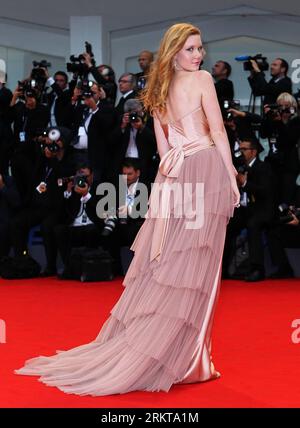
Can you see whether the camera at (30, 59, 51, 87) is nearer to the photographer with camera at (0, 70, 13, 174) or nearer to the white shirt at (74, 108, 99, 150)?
the photographer with camera at (0, 70, 13, 174)

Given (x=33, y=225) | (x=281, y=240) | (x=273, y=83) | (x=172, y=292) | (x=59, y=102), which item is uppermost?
(x=273, y=83)

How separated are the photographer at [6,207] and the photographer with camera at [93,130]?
0.68m

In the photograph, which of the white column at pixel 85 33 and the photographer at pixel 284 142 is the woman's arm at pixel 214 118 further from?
the white column at pixel 85 33

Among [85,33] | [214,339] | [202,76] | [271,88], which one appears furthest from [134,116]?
[202,76]

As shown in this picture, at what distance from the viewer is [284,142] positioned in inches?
309

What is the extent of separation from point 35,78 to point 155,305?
5616mm

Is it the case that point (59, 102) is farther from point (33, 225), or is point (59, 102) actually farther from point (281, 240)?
point (281, 240)

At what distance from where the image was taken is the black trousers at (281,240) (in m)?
7.60

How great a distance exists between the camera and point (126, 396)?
3.52 meters

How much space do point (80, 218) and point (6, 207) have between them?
96 cm

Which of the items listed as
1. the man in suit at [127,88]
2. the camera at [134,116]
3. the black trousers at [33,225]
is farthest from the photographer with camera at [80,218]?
the man in suit at [127,88]

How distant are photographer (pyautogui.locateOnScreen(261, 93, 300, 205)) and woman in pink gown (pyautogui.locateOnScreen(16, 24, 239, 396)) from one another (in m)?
4.01

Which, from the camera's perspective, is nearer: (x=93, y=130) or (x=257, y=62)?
(x=93, y=130)
